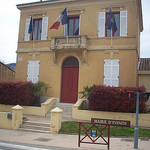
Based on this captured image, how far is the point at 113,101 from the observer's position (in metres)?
12.5

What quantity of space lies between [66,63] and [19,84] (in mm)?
4030

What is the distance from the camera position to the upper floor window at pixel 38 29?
17109mm

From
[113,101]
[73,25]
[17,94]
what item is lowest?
[113,101]

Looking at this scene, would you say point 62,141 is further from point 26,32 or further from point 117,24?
point 26,32

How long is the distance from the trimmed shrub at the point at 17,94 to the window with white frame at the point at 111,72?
5641mm

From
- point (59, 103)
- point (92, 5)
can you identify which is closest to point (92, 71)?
point (59, 103)

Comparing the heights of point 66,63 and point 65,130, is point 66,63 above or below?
above

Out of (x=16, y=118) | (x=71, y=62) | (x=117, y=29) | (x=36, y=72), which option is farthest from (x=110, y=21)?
(x=16, y=118)

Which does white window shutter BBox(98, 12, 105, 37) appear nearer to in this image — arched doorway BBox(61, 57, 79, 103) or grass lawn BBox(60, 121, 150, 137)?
arched doorway BBox(61, 57, 79, 103)

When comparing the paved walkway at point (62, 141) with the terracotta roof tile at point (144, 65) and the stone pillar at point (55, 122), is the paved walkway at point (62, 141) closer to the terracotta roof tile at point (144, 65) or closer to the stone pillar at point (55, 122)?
the stone pillar at point (55, 122)

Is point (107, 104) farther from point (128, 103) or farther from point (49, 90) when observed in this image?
point (49, 90)

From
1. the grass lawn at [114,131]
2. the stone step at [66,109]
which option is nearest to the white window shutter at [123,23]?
the stone step at [66,109]

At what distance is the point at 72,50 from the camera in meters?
15.8

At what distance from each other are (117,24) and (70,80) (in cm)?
569
